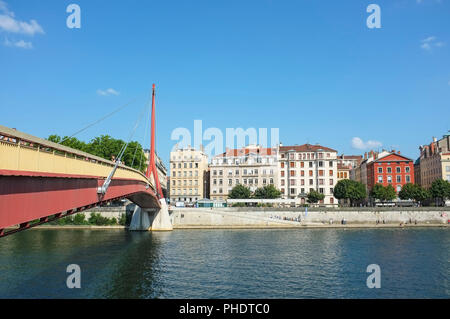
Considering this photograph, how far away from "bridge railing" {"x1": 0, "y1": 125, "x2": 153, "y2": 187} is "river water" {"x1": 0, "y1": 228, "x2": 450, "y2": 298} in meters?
7.74

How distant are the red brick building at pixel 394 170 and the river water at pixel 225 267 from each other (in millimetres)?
49033

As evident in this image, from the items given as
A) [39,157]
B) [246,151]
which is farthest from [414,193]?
[39,157]

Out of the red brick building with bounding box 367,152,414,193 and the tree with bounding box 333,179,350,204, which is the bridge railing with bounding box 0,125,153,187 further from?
the red brick building with bounding box 367,152,414,193

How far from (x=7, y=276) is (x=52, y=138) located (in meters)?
51.5

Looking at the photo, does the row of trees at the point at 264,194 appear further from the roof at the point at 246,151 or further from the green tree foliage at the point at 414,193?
the green tree foliage at the point at 414,193

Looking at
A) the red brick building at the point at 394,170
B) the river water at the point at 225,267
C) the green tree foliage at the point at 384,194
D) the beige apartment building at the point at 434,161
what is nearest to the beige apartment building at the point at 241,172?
the green tree foliage at the point at 384,194

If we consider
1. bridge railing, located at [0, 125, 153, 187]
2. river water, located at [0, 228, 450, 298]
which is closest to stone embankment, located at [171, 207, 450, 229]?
river water, located at [0, 228, 450, 298]

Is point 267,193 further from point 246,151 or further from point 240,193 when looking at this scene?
point 246,151

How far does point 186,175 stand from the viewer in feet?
317

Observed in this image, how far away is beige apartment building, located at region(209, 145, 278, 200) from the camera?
310 ft

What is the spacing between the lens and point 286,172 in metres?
95.5

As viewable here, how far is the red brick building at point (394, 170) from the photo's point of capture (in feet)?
311
